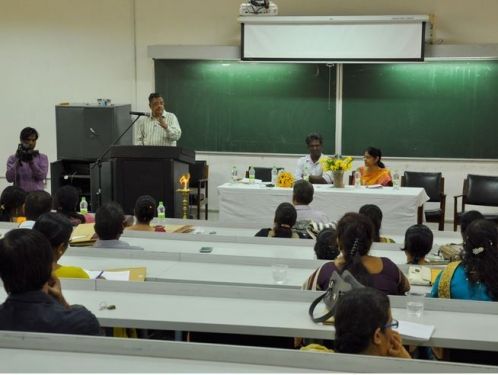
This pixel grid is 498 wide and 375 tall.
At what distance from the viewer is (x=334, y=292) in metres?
3.22

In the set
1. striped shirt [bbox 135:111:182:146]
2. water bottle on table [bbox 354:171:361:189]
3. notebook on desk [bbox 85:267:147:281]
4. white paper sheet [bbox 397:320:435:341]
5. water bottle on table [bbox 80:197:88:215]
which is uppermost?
striped shirt [bbox 135:111:182:146]

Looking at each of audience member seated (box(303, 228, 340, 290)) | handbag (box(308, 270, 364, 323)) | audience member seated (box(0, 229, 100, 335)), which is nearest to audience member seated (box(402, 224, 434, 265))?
audience member seated (box(303, 228, 340, 290))

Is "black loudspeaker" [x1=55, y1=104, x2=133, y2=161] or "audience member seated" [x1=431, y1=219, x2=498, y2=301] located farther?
"black loudspeaker" [x1=55, y1=104, x2=133, y2=161]

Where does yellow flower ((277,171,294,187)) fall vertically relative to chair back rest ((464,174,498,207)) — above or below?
above

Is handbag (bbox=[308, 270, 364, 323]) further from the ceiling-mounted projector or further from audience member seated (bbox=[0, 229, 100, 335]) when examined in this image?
the ceiling-mounted projector

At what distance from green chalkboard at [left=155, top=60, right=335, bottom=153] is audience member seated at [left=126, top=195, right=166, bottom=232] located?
4443mm

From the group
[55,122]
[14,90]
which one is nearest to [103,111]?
[55,122]

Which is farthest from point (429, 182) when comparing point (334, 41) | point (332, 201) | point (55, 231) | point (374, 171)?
point (55, 231)

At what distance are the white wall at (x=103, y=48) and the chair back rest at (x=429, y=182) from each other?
0.90 m

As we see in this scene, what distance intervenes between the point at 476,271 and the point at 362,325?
4.26 ft

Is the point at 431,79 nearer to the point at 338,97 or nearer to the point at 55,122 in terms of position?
the point at 338,97

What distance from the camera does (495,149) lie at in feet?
30.2

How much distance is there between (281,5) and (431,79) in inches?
84.7

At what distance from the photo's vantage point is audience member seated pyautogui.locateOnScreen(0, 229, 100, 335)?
2.66 metres
